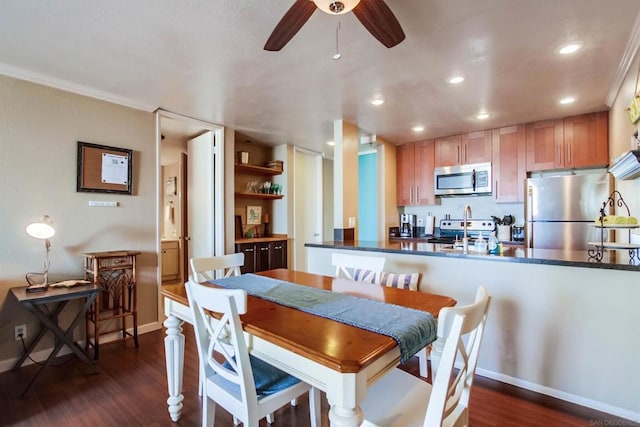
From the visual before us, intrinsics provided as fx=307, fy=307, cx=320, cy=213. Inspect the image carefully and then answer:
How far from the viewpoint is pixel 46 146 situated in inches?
102

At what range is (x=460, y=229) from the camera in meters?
4.50

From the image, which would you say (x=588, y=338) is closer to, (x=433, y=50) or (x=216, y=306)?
(x=433, y=50)

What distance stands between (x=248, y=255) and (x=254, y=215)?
862mm

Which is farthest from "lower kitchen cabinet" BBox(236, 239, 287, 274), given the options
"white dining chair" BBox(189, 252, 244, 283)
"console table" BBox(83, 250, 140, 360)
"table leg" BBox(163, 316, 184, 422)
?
"table leg" BBox(163, 316, 184, 422)

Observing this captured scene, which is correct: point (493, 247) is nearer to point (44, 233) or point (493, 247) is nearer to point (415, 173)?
point (415, 173)

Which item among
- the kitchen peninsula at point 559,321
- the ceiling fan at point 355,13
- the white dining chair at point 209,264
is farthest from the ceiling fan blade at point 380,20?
the white dining chair at point 209,264

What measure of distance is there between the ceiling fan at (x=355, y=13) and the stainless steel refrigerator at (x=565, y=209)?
3046mm

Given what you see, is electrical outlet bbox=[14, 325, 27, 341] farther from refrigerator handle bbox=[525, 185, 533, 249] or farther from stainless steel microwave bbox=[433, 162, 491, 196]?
refrigerator handle bbox=[525, 185, 533, 249]

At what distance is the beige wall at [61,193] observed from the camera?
2.41 meters

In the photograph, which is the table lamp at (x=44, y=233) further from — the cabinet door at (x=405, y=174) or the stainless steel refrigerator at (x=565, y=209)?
the stainless steel refrigerator at (x=565, y=209)

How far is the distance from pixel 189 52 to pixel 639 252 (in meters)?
3.19

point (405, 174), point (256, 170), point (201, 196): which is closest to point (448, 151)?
point (405, 174)

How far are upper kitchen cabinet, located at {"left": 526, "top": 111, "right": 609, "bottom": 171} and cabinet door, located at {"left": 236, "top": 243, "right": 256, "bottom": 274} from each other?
3.74 meters

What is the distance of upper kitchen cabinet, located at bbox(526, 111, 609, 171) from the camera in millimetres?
3396
